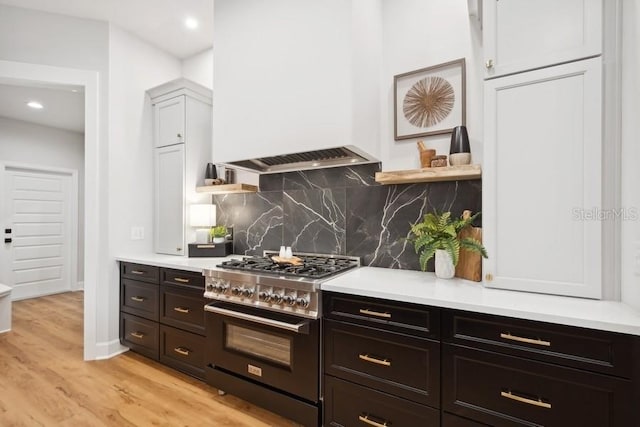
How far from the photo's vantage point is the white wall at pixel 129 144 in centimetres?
290

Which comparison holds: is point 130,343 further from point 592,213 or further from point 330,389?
point 592,213

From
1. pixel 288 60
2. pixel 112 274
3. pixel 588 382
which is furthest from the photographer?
pixel 112 274

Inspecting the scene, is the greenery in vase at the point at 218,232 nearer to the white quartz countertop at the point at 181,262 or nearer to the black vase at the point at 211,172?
the white quartz countertop at the point at 181,262

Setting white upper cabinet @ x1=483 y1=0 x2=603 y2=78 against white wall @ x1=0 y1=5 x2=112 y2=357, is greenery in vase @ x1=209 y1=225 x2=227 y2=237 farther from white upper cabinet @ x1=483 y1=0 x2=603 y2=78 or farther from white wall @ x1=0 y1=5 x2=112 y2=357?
white upper cabinet @ x1=483 y1=0 x2=603 y2=78

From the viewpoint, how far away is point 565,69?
1418mm

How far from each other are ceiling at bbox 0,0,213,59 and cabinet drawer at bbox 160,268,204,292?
2.35 metres

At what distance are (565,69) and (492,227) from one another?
0.81 metres

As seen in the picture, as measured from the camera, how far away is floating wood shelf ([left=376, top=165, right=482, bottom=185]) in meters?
1.80

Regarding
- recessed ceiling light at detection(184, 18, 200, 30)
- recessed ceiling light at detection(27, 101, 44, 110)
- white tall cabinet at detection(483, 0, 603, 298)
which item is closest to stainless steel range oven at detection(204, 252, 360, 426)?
white tall cabinet at detection(483, 0, 603, 298)

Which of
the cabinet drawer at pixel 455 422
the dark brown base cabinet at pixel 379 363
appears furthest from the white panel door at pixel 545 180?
the cabinet drawer at pixel 455 422

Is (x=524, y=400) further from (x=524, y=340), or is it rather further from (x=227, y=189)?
(x=227, y=189)

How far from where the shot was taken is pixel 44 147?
16.8ft

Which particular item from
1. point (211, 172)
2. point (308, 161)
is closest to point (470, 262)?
point (308, 161)

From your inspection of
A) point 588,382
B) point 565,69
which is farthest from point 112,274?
point 565,69
